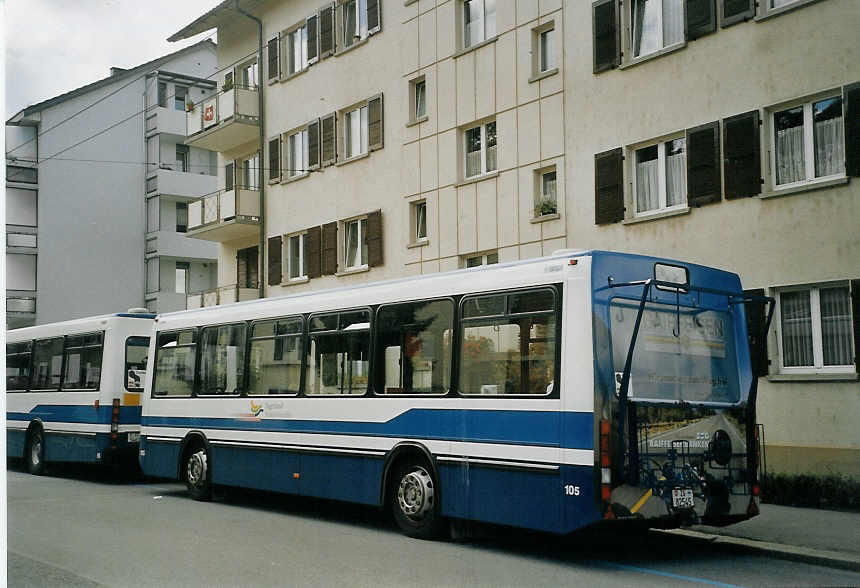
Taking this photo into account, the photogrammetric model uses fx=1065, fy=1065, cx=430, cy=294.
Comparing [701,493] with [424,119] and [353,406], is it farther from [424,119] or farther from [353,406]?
[424,119]

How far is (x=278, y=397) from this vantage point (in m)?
14.0

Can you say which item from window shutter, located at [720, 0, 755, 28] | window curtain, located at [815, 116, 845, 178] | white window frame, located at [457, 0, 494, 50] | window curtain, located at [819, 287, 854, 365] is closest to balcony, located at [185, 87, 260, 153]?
white window frame, located at [457, 0, 494, 50]

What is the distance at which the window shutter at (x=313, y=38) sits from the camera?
93.0ft

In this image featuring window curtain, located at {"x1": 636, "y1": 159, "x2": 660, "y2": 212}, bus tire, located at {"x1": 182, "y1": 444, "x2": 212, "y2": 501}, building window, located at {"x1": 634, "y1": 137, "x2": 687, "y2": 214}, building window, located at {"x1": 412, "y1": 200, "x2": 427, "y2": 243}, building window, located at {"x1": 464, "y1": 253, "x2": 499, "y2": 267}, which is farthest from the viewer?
building window, located at {"x1": 412, "y1": 200, "x2": 427, "y2": 243}

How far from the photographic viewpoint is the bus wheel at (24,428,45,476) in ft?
67.6

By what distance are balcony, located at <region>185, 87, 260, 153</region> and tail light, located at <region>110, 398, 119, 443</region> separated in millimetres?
13594

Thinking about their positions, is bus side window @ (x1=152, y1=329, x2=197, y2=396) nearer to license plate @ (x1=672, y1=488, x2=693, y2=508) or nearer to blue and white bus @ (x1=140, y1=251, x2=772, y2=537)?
blue and white bus @ (x1=140, y1=251, x2=772, y2=537)

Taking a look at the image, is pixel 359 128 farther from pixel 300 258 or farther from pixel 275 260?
pixel 275 260

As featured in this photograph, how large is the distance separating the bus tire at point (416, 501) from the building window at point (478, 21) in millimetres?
12690

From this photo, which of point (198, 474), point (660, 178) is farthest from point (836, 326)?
point (198, 474)

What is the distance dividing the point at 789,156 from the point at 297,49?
17.2 m

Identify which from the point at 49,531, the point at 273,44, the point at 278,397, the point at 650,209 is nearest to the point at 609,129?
the point at 650,209

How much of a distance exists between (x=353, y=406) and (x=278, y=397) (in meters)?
1.84

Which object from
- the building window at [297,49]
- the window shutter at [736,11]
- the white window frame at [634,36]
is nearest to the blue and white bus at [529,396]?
the window shutter at [736,11]
